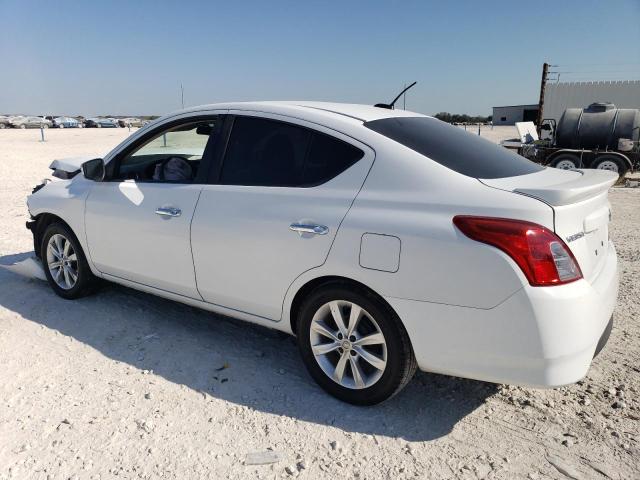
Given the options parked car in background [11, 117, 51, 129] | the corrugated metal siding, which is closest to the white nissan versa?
the corrugated metal siding

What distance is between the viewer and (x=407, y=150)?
9.27 feet

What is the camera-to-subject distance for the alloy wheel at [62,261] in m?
4.55

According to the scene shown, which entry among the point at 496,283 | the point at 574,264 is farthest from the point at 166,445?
the point at 574,264

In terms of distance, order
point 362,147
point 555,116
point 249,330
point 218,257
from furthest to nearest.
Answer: point 555,116 → point 249,330 → point 218,257 → point 362,147

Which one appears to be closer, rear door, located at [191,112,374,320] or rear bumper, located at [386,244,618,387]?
rear bumper, located at [386,244,618,387]

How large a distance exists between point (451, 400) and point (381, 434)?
1.82 ft

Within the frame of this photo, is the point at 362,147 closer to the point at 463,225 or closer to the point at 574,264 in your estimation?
the point at 463,225

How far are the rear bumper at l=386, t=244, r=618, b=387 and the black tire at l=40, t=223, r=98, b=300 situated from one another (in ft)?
9.58

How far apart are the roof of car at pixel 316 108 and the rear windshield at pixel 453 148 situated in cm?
12

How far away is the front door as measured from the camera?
3588 mm

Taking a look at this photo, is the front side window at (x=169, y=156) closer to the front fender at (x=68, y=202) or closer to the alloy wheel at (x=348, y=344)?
the front fender at (x=68, y=202)

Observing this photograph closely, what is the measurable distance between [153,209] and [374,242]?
5.82 feet

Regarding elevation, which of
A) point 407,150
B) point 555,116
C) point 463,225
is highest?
point 407,150

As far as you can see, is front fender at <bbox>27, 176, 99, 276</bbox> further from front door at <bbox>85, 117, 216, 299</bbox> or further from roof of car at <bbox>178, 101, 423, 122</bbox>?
roof of car at <bbox>178, 101, 423, 122</bbox>
